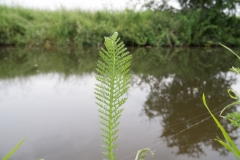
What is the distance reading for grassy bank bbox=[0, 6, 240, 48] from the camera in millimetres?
7406

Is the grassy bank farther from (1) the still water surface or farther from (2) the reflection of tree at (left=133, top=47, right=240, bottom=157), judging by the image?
(1) the still water surface

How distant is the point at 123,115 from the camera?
189 centimetres

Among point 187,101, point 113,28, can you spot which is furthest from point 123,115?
point 113,28

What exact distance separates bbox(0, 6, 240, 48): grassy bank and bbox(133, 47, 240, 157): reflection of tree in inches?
150

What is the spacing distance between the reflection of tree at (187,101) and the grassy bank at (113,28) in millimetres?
3812

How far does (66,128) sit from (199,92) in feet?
4.99

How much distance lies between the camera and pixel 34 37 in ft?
24.3

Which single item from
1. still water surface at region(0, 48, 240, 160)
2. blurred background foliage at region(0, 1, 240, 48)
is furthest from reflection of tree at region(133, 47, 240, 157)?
blurred background foliage at region(0, 1, 240, 48)

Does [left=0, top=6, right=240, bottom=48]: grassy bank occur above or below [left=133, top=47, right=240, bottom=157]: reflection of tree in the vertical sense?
above

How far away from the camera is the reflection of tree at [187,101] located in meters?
1.43

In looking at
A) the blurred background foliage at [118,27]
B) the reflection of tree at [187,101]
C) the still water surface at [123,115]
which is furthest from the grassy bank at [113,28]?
the still water surface at [123,115]

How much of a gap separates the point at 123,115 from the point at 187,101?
0.69 metres

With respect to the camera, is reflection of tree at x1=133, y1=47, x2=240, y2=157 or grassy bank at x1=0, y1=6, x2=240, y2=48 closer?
reflection of tree at x1=133, y1=47, x2=240, y2=157

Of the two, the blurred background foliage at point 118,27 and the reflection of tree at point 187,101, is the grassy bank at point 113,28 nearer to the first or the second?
the blurred background foliage at point 118,27
